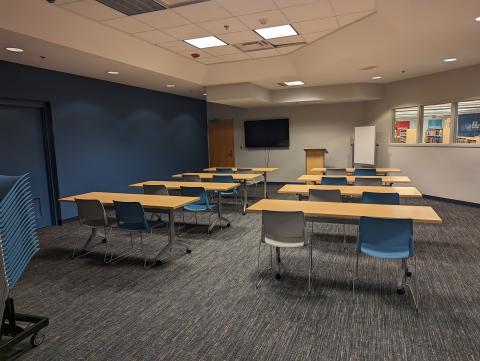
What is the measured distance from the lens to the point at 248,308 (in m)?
3.04

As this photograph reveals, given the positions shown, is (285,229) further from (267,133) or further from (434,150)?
(267,133)

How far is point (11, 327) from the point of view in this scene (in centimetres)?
250

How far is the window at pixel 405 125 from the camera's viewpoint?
28.6 ft

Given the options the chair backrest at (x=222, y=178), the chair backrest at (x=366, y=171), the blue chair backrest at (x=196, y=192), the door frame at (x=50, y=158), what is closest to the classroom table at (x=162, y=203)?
the blue chair backrest at (x=196, y=192)

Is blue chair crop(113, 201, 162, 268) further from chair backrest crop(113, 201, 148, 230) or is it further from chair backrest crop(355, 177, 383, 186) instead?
chair backrest crop(355, 177, 383, 186)

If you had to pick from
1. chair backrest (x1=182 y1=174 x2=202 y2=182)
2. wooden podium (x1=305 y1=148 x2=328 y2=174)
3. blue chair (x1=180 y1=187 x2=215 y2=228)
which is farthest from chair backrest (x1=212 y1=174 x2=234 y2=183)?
wooden podium (x1=305 y1=148 x2=328 y2=174)

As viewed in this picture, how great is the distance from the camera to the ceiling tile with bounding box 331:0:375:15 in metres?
4.29

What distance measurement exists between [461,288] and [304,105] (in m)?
8.40

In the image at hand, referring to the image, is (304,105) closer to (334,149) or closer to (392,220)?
(334,149)

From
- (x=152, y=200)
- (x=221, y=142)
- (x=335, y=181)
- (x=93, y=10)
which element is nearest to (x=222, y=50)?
(x=93, y=10)

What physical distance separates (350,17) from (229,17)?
1.84 metres

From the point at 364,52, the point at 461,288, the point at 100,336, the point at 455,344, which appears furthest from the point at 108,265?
the point at 364,52

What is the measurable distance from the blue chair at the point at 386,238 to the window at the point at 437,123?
6.05 metres

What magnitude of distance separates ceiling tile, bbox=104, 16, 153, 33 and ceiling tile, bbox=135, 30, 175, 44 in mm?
165
